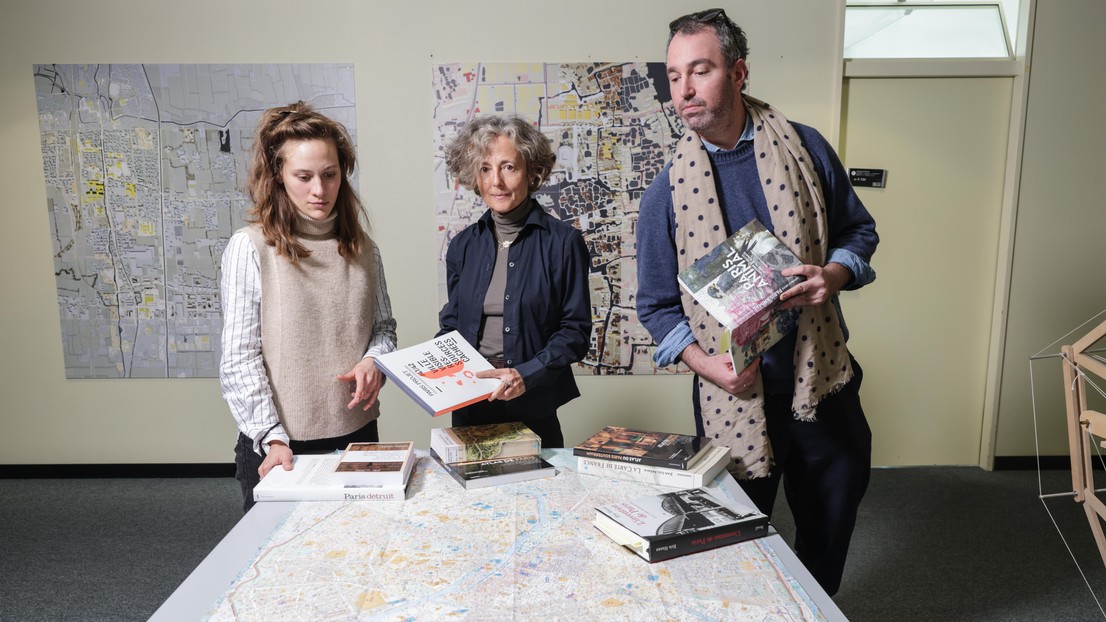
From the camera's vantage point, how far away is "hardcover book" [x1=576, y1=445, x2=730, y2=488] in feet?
4.68

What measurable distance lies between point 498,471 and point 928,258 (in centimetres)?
281

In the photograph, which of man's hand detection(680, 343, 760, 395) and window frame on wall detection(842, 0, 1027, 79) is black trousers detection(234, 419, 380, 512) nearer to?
man's hand detection(680, 343, 760, 395)

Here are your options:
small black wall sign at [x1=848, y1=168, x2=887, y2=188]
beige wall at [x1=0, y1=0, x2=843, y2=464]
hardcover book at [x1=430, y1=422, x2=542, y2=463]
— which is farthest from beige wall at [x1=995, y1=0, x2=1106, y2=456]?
hardcover book at [x1=430, y1=422, x2=542, y2=463]

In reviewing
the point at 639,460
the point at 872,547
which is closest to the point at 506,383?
the point at 639,460

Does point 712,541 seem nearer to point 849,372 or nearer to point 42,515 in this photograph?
point 849,372

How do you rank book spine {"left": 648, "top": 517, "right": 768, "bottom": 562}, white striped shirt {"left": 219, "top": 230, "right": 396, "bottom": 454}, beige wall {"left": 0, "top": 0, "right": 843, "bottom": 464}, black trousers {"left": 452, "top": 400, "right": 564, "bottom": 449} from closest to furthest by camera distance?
book spine {"left": 648, "top": 517, "right": 768, "bottom": 562} < white striped shirt {"left": 219, "top": 230, "right": 396, "bottom": 454} < black trousers {"left": 452, "top": 400, "right": 564, "bottom": 449} < beige wall {"left": 0, "top": 0, "right": 843, "bottom": 464}

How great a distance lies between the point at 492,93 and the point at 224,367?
2.06 meters

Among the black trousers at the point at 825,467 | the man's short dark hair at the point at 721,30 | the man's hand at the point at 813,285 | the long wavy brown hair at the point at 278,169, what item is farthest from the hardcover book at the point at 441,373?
the man's short dark hair at the point at 721,30

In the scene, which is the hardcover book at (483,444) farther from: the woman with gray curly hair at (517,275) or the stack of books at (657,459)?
the woman with gray curly hair at (517,275)

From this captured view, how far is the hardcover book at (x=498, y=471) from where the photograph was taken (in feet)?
4.73

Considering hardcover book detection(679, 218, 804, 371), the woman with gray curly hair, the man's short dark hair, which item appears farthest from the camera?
the woman with gray curly hair

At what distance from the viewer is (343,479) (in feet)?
4.60

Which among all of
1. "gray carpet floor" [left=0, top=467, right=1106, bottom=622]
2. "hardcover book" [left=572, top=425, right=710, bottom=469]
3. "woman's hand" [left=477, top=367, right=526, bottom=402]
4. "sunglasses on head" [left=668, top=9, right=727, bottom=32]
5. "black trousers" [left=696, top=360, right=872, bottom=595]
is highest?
"sunglasses on head" [left=668, top=9, right=727, bottom=32]

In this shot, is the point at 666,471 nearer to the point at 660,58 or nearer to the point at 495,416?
the point at 495,416
